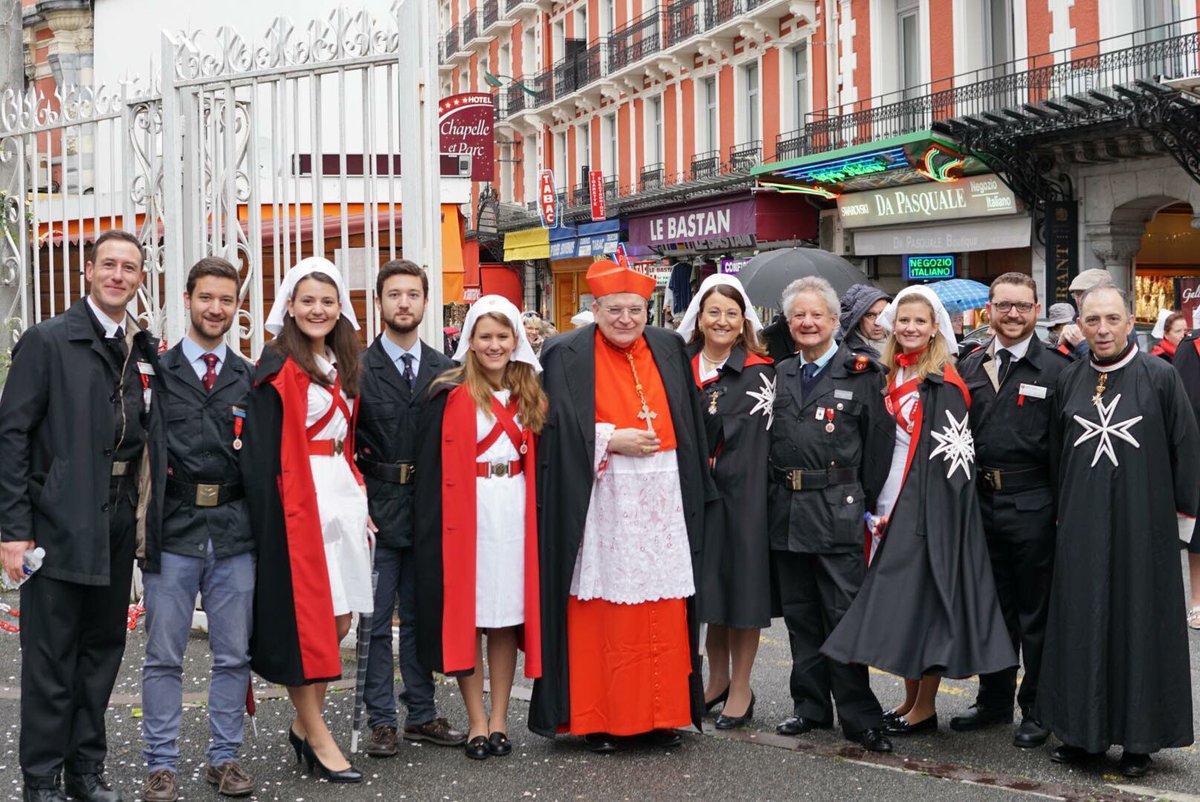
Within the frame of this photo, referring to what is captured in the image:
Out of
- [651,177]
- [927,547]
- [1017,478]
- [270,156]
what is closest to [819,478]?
[927,547]

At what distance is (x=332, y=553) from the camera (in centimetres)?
532

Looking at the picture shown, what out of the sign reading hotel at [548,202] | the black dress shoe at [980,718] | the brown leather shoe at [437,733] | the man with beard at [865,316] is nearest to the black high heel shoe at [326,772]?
the brown leather shoe at [437,733]

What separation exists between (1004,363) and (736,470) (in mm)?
1147

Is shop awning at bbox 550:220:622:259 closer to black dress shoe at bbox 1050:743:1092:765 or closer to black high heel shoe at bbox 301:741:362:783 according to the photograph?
black dress shoe at bbox 1050:743:1092:765

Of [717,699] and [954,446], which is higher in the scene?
[954,446]

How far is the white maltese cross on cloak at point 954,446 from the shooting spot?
5.84 meters

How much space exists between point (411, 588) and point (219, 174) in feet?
8.51

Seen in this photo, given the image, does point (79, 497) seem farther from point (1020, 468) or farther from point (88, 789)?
point (1020, 468)

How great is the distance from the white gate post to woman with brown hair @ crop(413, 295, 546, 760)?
1.30 metres

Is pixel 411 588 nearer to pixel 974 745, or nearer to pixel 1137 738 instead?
pixel 974 745

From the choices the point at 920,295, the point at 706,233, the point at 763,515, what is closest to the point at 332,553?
the point at 763,515

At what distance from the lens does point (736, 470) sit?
6043mm

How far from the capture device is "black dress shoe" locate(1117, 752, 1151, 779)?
5.42 metres

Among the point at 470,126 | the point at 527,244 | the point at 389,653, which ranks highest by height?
the point at 527,244
